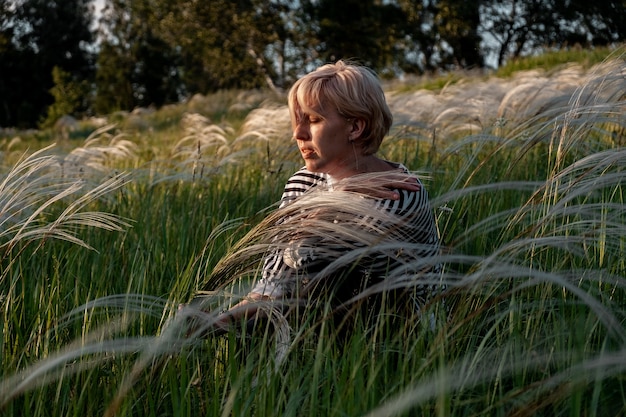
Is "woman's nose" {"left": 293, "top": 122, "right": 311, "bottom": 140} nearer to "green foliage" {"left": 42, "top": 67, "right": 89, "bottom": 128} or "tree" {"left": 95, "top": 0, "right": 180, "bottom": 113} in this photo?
"green foliage" {"left": 42, "top": 67, "right": 89, "bottom": 128}

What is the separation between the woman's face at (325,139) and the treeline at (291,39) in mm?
23747

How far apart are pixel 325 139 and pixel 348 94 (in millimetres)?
136

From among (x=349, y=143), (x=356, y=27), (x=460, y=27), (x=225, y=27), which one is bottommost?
(x=349, y=143)

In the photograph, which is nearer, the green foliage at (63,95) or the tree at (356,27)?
the tree at (356,27)

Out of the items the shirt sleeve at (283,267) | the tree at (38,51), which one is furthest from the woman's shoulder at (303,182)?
the tree at (38,51)

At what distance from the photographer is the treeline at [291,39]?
2911 centimetres

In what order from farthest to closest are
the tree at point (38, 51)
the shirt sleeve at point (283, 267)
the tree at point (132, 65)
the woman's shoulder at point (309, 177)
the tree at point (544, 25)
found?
1. the tree at point (38, 51)
2. the tree at point (132, 65)
3. the tree at point (544, 25)
4. the woman's shoulder at point (309, 177)
5. the shirt sleeve at point (283, 267)

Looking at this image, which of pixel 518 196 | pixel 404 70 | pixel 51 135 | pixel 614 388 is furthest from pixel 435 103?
pixel 404 70

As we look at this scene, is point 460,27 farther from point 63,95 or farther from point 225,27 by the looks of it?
point 63,95

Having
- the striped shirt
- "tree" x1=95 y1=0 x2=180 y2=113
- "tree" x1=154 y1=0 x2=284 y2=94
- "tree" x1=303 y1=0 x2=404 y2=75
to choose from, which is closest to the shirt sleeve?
the striped shirt

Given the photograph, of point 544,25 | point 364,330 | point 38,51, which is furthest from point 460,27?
point 364,330

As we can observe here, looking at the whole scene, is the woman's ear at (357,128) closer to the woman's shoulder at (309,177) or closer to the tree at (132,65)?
the woman's shoulder at (309,177)

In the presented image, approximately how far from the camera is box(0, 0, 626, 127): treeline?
29109 mm

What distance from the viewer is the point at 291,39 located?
106ft
